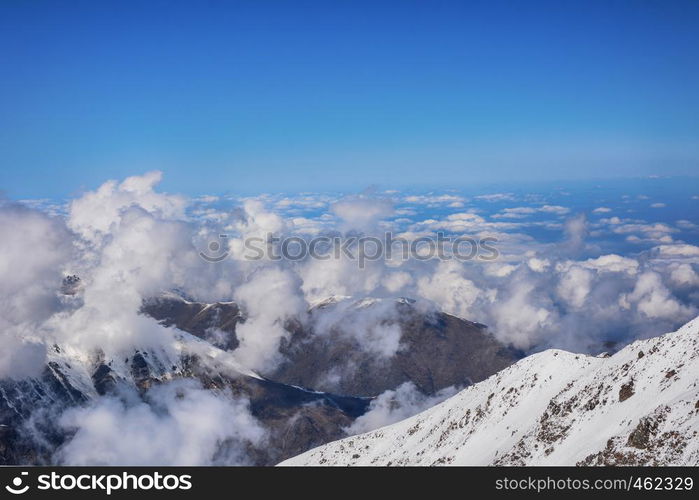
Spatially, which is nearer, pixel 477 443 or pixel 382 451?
pixel 477 443

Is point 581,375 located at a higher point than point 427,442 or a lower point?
higher

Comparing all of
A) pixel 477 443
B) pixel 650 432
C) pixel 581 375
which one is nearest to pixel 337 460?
pixel 477 443

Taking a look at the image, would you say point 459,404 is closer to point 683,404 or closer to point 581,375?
point 581,375

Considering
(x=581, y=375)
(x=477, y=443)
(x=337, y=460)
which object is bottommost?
(x=337, y=460)
